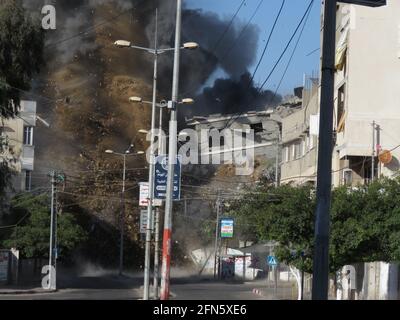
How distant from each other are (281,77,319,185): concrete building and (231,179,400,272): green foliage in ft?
37.5

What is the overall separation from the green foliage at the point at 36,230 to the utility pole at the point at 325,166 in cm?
4706

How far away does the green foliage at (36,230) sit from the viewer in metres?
52.3

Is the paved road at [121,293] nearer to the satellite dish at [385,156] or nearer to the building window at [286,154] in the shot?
the satellite dish at [385,156]

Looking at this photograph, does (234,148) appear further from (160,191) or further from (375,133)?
(160,191)

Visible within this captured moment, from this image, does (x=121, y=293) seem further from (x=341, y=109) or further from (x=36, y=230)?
(x=36, y=230)

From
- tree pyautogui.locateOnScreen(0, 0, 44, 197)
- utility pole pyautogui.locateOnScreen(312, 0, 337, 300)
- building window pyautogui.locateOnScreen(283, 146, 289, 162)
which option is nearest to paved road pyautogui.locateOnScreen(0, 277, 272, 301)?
tree pyautogui.locateOnScreen(0, 0, 44, 197)

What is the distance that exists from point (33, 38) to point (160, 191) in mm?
8607

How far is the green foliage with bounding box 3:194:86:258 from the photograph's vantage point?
172 ft

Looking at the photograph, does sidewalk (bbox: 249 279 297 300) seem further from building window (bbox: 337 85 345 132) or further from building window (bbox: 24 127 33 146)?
building window (bbox: 24 127 33 146)

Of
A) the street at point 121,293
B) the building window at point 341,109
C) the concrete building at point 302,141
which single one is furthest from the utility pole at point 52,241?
the building window at point 341,109

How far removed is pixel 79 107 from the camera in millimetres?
67812

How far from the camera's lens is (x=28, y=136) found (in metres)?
61.0

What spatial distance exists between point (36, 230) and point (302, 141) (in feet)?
65.3
